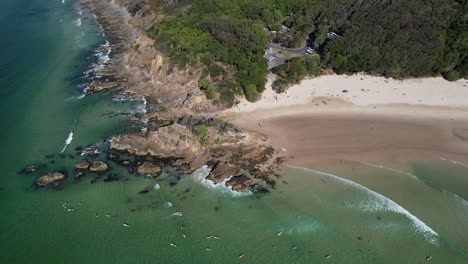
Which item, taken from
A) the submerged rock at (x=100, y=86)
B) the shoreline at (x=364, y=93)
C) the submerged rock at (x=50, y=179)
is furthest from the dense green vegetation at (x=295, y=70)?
the submerged rock at (x=50, y=179)

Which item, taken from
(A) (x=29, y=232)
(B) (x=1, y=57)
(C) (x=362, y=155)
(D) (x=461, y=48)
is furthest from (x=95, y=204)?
(D) (x=461, y=48)

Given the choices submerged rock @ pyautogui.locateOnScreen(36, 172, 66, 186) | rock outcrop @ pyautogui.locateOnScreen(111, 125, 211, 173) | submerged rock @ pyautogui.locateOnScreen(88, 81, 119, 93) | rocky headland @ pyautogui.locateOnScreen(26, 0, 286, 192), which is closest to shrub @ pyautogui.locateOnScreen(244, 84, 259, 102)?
rocky headland @ pyautogui.locateOnScreen(26, 0, 286, 192)

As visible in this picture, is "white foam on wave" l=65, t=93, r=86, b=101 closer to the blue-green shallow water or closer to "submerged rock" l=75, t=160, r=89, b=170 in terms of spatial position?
the blue-green shallow water

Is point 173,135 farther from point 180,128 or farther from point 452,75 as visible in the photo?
point 452,75

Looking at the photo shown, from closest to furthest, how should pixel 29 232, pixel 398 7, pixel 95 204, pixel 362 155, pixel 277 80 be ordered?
pixel 29 232 → pixel 95 204 → pixel 362 155 → pixel 277 80 → pixel 398 7

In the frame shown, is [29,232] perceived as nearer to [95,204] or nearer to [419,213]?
[95,204]
